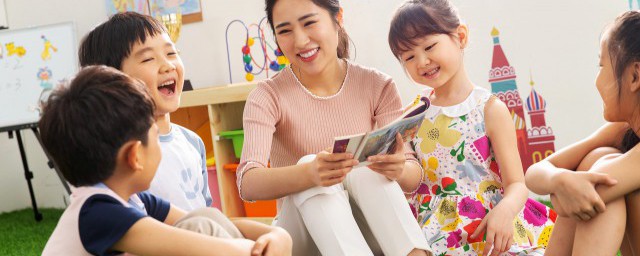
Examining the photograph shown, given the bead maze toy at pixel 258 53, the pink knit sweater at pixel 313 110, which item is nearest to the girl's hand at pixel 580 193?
the pink knit sweater at pixel 313 110

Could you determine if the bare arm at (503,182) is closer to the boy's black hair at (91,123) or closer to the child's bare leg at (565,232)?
the child's bare leg at (565,232)

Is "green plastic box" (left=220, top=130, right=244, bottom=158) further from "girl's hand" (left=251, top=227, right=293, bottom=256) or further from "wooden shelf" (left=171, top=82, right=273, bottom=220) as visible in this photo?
"girl's hand" (left=251, top=227, right=293, bottom=256)

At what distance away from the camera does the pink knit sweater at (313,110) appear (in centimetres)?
154

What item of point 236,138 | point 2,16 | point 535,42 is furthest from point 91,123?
point 2,16

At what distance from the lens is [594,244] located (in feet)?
3.67

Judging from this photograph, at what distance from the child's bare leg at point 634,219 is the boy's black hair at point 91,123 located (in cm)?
82

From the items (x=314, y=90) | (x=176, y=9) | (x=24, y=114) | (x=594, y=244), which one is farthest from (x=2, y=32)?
(x=594, y=244)

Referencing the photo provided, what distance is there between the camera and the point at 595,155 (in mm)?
1291

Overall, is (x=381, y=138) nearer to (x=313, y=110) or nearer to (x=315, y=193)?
(x=315, y=193)

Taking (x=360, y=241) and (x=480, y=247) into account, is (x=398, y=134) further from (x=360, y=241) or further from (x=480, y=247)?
(x=480, y=247)

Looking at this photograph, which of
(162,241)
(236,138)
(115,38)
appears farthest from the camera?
(236,138)

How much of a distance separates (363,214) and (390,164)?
0.46 ft

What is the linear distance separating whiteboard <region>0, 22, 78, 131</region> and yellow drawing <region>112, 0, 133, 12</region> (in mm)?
266

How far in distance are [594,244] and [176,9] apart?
8.79ft
